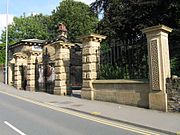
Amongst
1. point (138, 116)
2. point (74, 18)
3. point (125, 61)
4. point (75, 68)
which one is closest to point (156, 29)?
point (125, 61)

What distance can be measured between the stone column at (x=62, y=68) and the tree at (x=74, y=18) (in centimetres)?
3469

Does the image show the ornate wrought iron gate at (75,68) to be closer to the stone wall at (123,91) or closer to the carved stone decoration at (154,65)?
the stone wall at (123,91)

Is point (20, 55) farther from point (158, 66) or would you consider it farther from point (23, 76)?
point (158, 66)

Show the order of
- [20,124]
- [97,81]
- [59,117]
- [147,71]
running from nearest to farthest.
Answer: [20,124]
[59,117]
[147,71]
[97,81]

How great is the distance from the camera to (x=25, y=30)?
68625 millimetres

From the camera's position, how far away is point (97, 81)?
18469mm

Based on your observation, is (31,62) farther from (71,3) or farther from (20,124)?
(71,3)

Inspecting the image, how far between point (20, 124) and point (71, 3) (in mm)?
51391

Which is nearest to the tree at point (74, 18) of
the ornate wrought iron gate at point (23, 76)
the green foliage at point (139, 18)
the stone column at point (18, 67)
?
the stone column at point (18, 67)

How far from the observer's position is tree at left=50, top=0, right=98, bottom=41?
5847 centimetres

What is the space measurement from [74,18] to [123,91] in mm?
44124

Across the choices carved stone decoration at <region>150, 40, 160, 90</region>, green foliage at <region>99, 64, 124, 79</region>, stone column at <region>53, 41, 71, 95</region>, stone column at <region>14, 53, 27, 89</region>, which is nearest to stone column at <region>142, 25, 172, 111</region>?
carved stone decoration at <region>150, 40, 160, 90</region>

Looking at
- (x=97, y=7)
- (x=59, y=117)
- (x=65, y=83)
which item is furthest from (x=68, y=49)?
(x=59, y=117)

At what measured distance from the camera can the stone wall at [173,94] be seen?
13391mm
